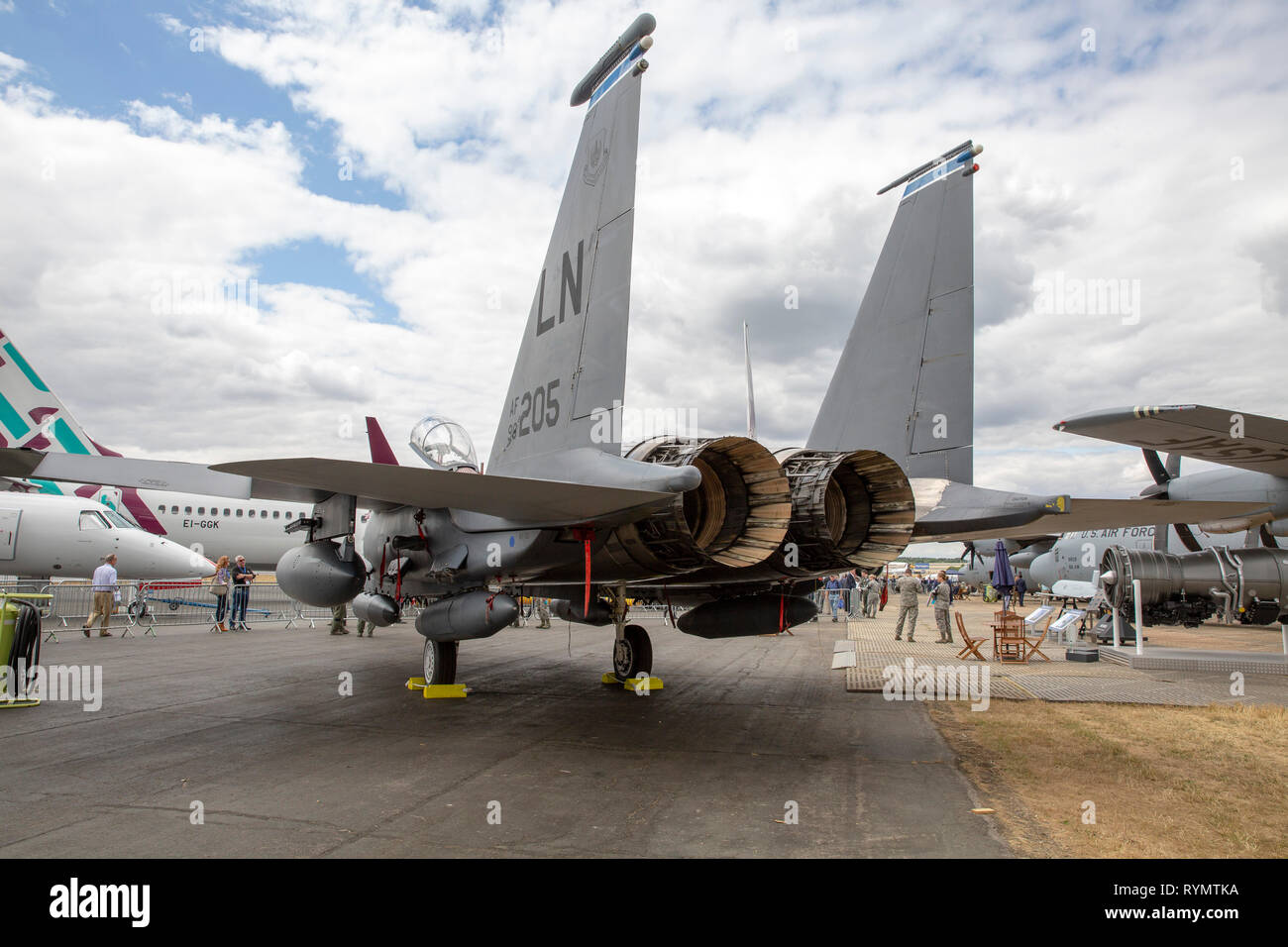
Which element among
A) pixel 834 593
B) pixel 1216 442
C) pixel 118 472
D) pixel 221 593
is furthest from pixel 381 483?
pixel 834 593

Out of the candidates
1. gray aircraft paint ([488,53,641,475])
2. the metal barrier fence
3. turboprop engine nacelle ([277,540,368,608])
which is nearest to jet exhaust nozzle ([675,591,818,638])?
gray aircraft paint ([488,53,641,475])

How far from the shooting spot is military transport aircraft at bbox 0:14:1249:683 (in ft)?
16.5

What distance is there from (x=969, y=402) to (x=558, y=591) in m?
4.95

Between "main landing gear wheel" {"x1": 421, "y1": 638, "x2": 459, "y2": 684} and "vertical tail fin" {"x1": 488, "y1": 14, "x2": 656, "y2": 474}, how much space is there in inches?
103

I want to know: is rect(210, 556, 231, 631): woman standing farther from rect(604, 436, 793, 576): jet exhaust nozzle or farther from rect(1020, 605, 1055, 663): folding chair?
rect(1020, 605, 1055, 663): folding chair

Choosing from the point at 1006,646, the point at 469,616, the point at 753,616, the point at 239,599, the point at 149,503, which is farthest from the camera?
the point at 149,503

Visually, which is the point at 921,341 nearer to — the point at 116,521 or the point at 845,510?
the point at 845,510

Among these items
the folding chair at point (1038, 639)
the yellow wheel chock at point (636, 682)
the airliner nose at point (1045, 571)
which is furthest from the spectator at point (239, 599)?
the airliner nose at point (1045, 571)

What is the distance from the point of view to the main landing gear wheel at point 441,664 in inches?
317

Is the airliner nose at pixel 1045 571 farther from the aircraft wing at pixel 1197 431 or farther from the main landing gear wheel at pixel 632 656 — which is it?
the main landing gear wheel at pixel 632 656

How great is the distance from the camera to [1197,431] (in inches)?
292

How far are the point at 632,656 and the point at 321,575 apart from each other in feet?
11.9

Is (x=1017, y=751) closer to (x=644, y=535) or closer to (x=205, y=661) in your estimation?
(x=644, y=535)
